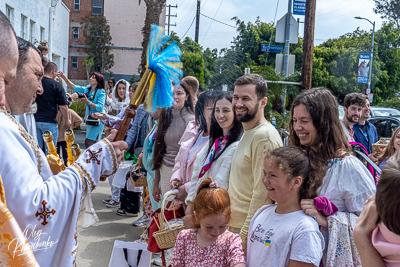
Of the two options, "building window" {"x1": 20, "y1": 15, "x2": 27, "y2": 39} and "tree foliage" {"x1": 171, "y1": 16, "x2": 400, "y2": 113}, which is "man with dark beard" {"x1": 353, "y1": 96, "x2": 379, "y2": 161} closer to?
"building window" {"x1": 20, "y1": 15, "x2": 27, "y2": 39}

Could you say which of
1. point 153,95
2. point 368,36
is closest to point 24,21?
point 153,95

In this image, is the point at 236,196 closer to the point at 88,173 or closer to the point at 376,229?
the point at 88,173

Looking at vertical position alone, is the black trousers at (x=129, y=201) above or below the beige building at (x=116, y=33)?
below

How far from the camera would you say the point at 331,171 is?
2324 mm

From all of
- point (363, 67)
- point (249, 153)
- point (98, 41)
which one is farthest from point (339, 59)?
point (249, 153)

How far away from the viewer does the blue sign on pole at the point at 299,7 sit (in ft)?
32.2

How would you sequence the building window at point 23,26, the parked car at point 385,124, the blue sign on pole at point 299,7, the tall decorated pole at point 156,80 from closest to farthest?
1. the tall decorated pole at point 156,80
2. the blue sign on pole at point 299,7
3. the parked car at point 385,124
4. the building window at point 23,26

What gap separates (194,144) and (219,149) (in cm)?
70

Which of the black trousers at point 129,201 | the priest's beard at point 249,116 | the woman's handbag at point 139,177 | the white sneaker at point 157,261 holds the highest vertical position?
the priest's beard at point 249,116

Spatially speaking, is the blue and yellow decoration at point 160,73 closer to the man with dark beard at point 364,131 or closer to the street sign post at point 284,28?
the man with dark beard at point 364,131

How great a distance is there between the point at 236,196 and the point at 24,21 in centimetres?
1993

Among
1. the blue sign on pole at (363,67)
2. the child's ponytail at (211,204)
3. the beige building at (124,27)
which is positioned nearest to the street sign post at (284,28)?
the child's ponytail at (211,204)

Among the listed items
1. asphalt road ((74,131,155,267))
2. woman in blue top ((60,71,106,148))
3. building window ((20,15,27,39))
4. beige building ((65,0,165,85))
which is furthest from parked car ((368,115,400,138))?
beige building ((65,0,165,85))

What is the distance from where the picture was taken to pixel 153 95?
8.21ft
